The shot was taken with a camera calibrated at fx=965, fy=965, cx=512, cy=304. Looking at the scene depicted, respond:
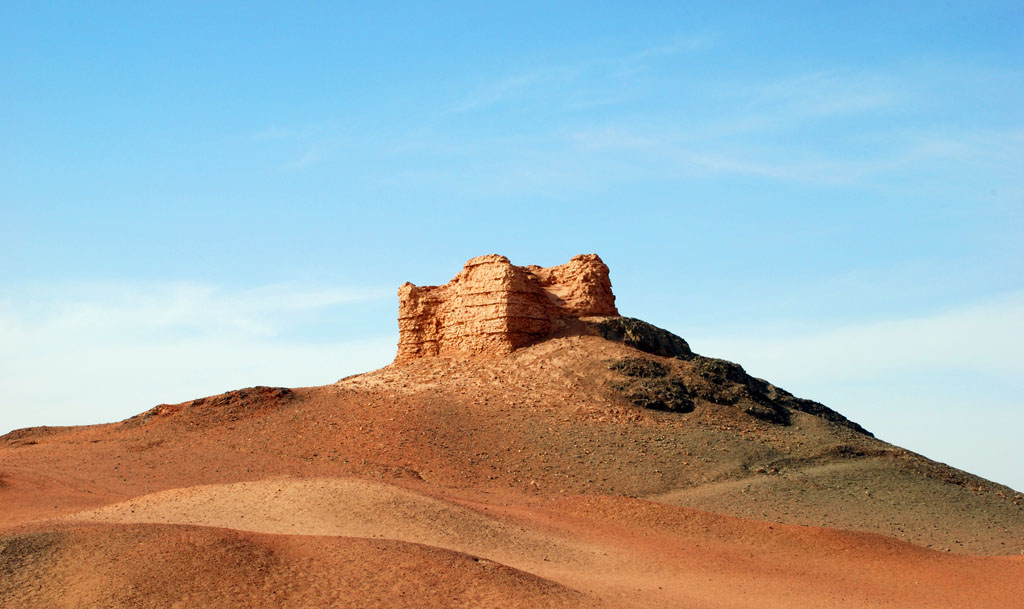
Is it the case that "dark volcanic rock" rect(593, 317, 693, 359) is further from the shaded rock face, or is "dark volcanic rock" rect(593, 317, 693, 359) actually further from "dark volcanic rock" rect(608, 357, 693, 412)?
"dark volcanic rock" rect(608, 357, 693, 412)

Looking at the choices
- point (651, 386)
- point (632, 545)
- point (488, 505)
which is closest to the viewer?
point (632, 545)

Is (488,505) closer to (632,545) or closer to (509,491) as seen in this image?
(509,491)

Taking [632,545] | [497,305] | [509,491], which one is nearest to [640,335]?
[497,305]

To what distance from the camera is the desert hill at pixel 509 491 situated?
13.5m

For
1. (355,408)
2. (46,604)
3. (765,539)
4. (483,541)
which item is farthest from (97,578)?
(355,408)

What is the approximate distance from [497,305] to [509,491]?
34.2 feet

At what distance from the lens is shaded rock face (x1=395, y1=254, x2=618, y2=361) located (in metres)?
33.7

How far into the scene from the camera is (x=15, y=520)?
754 inches

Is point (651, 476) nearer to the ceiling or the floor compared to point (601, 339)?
nearer to the floor

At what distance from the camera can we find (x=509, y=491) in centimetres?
2458

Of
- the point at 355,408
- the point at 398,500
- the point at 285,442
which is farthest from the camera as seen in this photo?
the point at 355,408

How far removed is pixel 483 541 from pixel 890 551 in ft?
29.4

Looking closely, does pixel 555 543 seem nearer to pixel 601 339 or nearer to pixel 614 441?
pixel 614 441

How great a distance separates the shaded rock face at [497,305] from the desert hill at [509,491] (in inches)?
3.3
